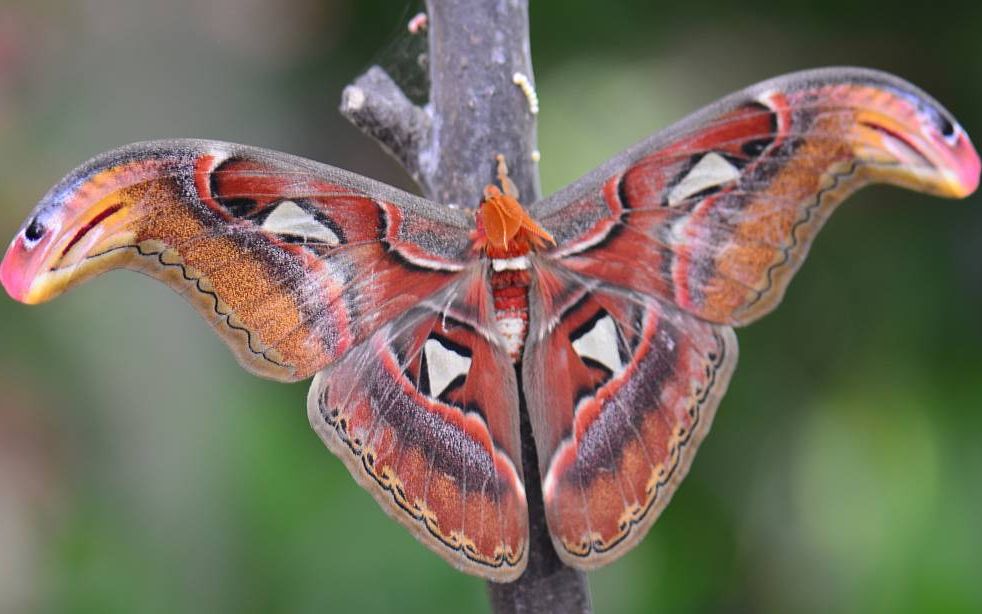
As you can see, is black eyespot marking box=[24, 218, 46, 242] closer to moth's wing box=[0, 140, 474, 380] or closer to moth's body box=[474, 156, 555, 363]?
moth's wing box=[0, 140, 474, 380]

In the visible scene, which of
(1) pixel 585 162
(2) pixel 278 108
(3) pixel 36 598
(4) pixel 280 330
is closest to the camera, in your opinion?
(4) pixel 280 330

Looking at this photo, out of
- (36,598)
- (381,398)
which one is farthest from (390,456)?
(36,598)

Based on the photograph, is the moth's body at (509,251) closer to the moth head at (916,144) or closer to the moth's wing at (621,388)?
the moth's wing at (621,388)

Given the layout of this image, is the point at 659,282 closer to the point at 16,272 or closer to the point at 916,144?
the point at 916,144

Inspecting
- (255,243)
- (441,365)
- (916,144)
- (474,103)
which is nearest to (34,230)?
(255,243)

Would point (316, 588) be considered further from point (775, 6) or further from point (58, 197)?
point (775, 6)

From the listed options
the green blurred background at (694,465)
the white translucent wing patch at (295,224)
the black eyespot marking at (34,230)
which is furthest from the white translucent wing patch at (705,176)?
the green blurred background at (694,465)

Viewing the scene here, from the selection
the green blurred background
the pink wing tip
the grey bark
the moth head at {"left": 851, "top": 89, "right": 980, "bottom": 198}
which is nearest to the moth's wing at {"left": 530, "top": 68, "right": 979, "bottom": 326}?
the moth head at {"left": 851, "top": 89, "right": 980, "bottom": 198}
